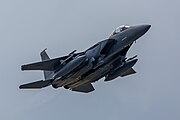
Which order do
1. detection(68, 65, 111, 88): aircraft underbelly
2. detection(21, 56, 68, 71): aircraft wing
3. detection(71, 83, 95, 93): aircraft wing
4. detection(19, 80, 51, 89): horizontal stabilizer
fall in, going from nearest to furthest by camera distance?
1. detection(68, 65, 111, 88): aircraft underbelly
2. detection(21, 56, 68, 71): aircraft wing
3. detection(19, 80, 51, 89): horizontal stabilizer
4. detection(71, 83, 95, 93): aircraft wing

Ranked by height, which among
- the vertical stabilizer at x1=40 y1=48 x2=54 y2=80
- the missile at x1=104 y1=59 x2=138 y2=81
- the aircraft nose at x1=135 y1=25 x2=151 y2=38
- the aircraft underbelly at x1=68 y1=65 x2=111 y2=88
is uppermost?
the vertical stabilizer at x1=40 y1=48 x2=54 y2=80

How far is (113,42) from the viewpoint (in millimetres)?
78625

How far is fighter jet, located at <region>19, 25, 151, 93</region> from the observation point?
77.8m

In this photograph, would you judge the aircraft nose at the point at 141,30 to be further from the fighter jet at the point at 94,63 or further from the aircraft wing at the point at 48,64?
the aircraft wing at the point at 48,64


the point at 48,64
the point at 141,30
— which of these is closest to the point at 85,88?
the point at 48,64

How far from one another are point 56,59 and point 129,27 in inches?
332

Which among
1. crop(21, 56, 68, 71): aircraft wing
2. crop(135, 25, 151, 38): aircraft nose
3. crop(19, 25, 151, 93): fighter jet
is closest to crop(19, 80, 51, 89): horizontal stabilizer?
crop(19, 25, 151, 93): fighter jet

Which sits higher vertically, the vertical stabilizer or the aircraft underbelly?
the vertical stabilizer

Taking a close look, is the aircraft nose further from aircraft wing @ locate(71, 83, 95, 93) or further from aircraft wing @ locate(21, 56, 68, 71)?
aircraft wing @ locate(71, 83, 95, 93)

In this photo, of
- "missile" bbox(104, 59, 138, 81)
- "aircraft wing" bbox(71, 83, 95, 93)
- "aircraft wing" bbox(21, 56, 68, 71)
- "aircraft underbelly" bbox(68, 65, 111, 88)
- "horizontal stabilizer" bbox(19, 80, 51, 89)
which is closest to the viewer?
"aircraft underbelly" bbox(68, 65, 111, 88)

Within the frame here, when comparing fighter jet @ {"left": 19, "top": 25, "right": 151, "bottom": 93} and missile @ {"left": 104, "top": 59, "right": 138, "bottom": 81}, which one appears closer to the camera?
fighter jet @ {"left": 19, "top": 25, "right": 151, "bottom": 93}

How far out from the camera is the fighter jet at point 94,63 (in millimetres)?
77750

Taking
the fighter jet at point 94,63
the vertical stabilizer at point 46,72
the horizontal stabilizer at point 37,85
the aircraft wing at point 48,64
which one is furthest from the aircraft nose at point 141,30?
the vertical stabilizer at point 46,72

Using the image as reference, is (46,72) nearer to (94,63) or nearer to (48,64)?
(48,64)
